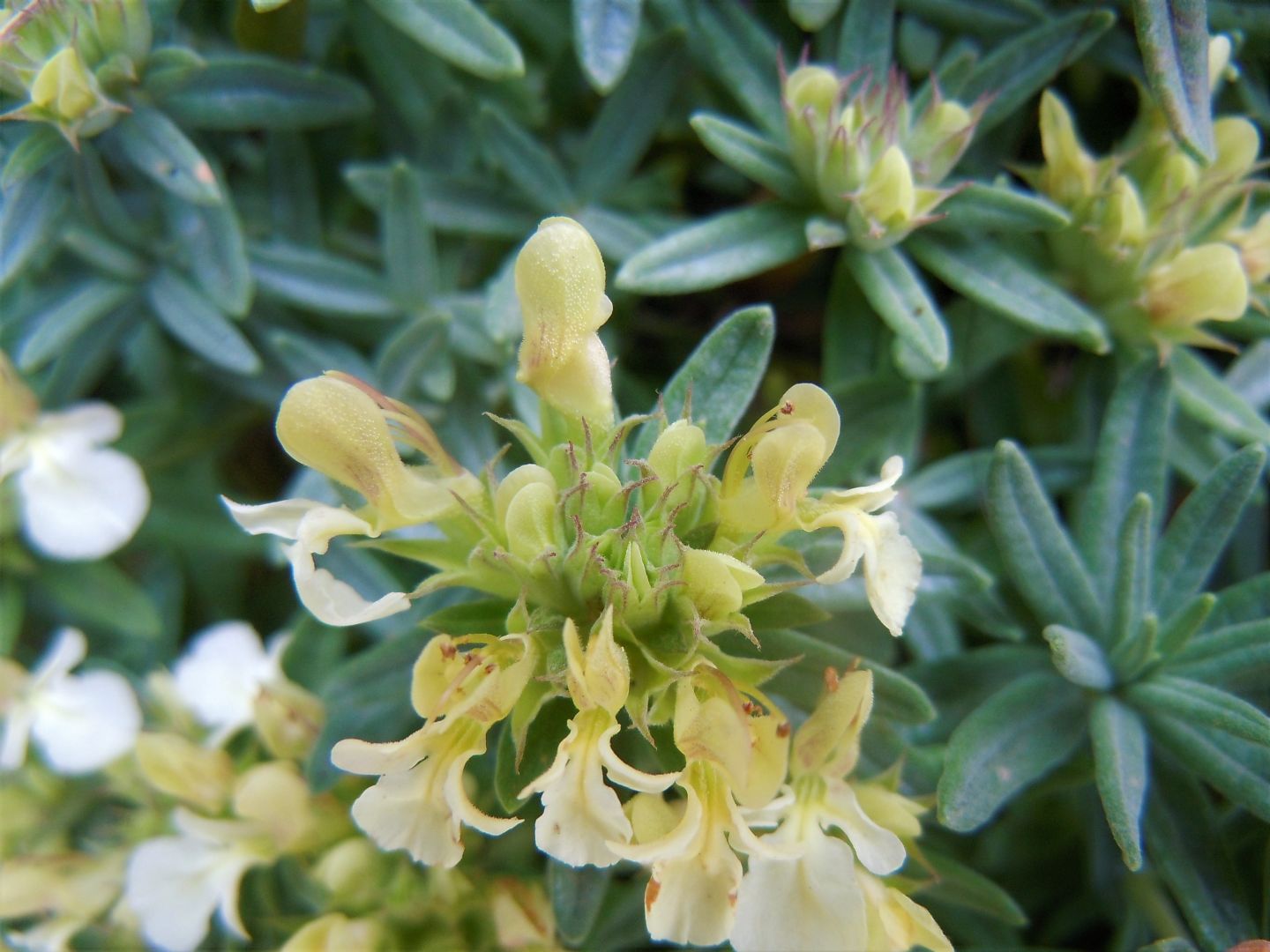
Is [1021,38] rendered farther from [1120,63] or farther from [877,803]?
[877,803]

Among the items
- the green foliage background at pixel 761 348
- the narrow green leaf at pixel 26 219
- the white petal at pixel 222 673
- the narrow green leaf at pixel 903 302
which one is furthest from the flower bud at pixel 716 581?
the narrow green leaf at pixel 26 219

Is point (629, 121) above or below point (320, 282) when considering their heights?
above

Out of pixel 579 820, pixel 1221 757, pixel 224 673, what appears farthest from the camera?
pixel 224 673

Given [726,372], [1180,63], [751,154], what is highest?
[1180,63]

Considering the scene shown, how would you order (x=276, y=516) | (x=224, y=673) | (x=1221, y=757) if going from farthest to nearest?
(x=224, y=673) → (x=1221, y=757) → (x=276, y=516)

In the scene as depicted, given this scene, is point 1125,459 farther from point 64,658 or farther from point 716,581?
point 64,658

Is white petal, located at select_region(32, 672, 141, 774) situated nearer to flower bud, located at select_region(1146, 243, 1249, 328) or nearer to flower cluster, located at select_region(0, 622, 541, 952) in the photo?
flower cluster, located at select_region(0, 622, 541, 952)

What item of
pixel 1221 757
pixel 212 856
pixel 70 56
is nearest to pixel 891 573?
pixel 1221 757
